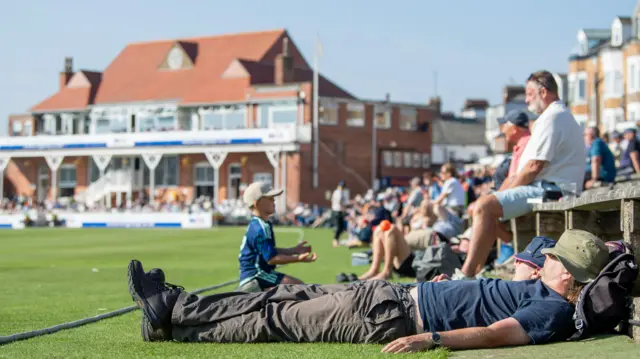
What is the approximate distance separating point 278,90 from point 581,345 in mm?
62461

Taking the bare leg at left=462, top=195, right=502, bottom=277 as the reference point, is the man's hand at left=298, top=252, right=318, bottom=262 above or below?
below

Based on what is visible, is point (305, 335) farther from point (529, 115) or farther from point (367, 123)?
point (367, 123)

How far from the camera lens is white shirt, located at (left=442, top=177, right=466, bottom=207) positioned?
19.1 m

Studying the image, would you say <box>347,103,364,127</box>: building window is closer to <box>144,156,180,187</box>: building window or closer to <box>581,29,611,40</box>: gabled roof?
<box>144,156,180,187</box>: building window

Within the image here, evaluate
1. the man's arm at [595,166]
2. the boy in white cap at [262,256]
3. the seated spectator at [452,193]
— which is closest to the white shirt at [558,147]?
the boy in white cap at [262,256]

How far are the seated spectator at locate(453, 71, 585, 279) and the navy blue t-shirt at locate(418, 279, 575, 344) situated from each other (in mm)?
2739

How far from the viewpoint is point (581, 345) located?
6156 mm

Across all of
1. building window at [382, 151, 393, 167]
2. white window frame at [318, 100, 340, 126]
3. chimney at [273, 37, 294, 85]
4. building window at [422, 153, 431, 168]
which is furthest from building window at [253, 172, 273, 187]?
building window at [422, 153, 431, 168]

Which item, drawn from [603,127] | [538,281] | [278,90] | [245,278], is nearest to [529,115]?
[245,278]

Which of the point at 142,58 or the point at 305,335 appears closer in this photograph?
the point at 305,335

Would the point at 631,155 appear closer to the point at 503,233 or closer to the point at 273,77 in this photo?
the point at 503,233

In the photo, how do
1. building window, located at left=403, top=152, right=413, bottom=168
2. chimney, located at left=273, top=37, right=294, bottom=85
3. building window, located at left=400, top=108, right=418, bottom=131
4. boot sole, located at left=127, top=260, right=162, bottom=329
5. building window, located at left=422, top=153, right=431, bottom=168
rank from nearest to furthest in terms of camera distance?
boot sole, located at left=127, top=260, right=162, bottom=329, chimney, located at left=273, top=37, right=294, bottom=85, building window, located at left=403, top=152, right=413, bottom=168, building window, located at left=400, top=108, right=418, bottom=131, building window, located at left=422, top=153, right=431, bottom=168

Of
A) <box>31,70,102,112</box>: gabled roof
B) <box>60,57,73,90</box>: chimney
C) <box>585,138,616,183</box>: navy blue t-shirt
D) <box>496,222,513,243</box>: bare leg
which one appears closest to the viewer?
<box>496,222,513,243</box>: bare leg

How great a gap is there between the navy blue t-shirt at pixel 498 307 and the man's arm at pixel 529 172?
3.40m
